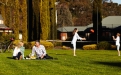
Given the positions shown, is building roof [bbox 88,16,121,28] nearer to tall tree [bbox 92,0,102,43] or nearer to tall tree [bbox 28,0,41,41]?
tall tree [bbox 92,0,102,43]

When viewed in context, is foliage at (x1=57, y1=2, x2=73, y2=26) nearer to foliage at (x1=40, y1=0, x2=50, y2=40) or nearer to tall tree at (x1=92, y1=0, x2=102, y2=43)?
foliage at (x1=40, y1=0, x2=50, y2=40)

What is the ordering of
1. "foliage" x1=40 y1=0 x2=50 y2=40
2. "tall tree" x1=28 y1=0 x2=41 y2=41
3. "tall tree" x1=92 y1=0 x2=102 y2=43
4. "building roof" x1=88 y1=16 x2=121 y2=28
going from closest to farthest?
"tall tree" x1=92 y1=0 x2=102 y2=43, "foliage" x1=40 y1=0 x2=50 y2=40, "tall tree" x1=28 y1=0 x2=41 y2=41, "building roof" x1=88 y1=16 x2=121 y2=28

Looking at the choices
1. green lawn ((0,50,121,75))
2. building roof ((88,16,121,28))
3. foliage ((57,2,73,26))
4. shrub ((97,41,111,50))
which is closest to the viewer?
green lawn ((0,50,121,75))

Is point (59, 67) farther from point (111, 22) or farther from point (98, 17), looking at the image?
point (111, 22)

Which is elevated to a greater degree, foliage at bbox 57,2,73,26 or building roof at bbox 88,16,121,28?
foliage at bbox 57,2,73,26

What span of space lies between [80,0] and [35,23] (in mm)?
47138

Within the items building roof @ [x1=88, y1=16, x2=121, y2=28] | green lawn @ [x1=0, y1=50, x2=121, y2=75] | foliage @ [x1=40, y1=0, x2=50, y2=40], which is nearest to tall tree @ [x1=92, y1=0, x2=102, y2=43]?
foliage @ [x1=40, y1=0, x2=50, y2=40]

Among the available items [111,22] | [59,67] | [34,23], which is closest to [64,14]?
[111,22]

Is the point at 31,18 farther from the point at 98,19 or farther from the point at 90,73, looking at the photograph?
the point at 90,73

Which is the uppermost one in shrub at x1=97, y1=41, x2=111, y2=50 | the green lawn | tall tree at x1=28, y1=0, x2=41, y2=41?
tall tree at x1=28, y1=0, x2=41, y2=41

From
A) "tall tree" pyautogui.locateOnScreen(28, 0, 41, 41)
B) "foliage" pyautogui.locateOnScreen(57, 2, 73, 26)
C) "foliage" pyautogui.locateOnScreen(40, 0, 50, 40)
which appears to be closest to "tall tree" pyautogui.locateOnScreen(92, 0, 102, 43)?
"foliage" pyautogui.locateOnScreen(40, 0, 50, 40)

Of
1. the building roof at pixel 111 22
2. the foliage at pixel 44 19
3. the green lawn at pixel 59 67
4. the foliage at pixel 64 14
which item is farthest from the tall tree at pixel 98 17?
the foliage at pixel 64 14

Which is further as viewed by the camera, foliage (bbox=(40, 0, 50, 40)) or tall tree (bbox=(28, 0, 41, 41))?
tall tree (bbox=(28, 0, 41, 41))

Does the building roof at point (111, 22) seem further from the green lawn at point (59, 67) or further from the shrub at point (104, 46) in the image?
the green lawn at point (59, 67)
